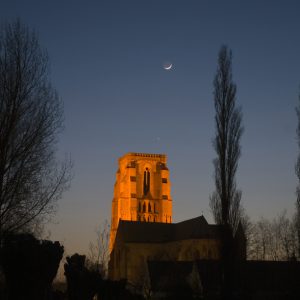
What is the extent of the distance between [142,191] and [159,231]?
14291mm

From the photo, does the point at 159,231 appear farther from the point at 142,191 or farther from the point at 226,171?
the point at 226,171

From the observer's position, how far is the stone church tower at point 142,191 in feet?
298

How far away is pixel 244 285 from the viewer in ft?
135

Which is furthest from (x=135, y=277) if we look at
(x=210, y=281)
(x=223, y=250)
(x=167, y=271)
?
(x=223, y=250)

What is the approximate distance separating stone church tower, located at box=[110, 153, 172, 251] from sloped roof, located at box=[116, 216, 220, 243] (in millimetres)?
9637

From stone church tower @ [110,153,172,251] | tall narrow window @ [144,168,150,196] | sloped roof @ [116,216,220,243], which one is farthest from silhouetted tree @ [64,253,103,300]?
tall narrow window @ [144,168,150,196]

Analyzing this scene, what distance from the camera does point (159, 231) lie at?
80.1 meters

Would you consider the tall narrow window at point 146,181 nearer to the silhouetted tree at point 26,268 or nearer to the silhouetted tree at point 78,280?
the silhouetted tree at point 78,280

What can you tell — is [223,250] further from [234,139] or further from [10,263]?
[10,263]

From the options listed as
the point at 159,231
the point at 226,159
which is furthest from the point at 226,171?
the point at 159,231

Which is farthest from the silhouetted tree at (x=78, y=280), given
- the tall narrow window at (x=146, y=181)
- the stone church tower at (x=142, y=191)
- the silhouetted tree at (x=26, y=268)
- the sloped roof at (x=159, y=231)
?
the tall narrow window at (x=146, y=181)

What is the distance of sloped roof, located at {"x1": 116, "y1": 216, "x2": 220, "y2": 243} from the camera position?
74938 millimetres

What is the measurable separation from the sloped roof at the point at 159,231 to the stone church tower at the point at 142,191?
31.6 feet

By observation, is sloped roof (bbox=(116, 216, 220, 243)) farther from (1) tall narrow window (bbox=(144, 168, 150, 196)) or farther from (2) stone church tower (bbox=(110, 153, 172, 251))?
(1) tall narrow window (bbox=(144, 168, 150, 196))
